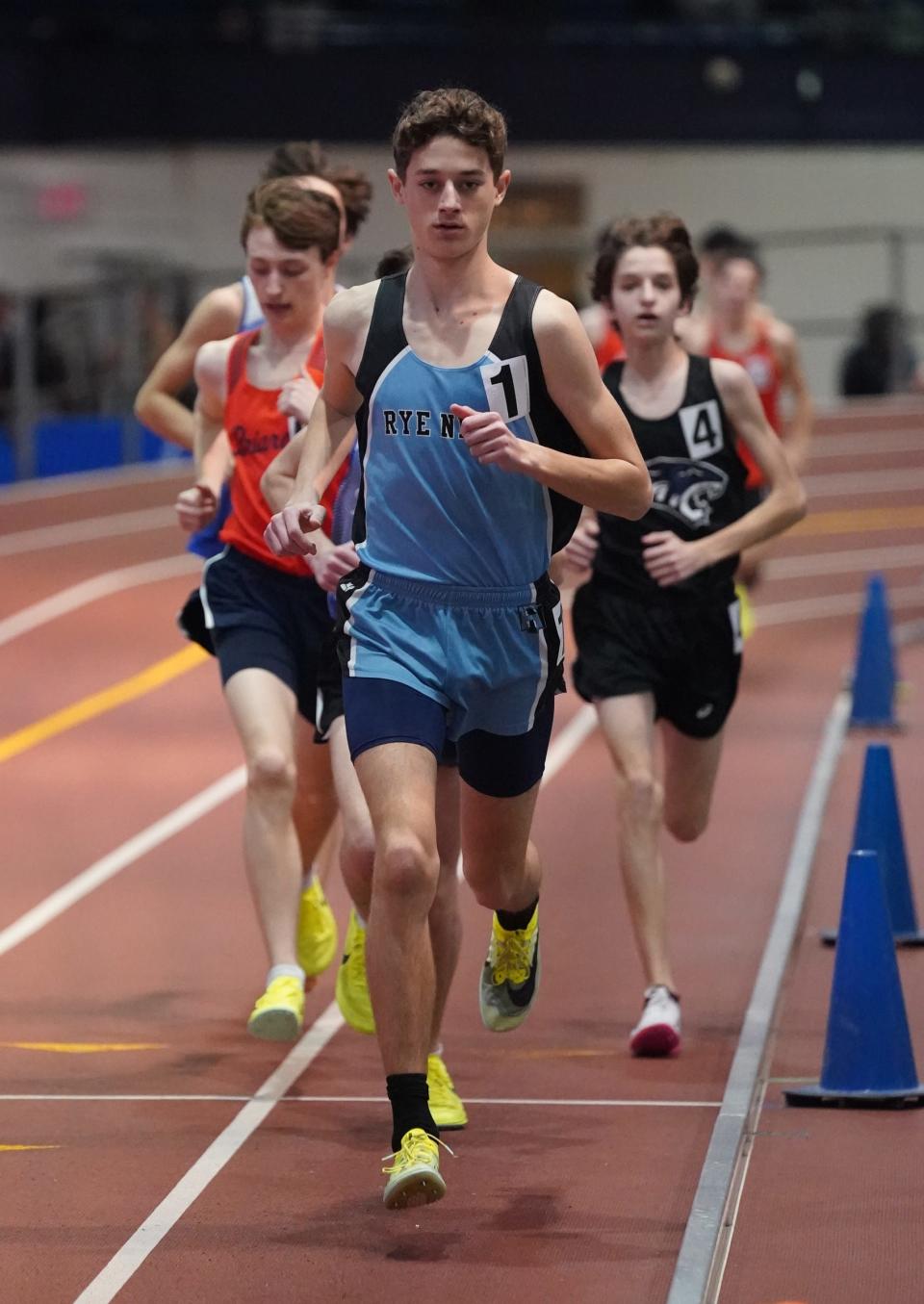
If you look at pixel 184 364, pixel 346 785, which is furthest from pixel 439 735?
pixel 184 364

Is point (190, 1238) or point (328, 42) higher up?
point (328, 42)

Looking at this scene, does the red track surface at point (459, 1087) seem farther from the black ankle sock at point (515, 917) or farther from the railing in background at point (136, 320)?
the railing in background at point (136, 320)

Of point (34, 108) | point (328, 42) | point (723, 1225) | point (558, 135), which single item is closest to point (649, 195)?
point (558, 135)

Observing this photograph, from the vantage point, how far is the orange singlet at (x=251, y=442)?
6305 millimetres

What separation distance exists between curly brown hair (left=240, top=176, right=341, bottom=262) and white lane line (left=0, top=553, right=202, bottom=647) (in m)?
8.31

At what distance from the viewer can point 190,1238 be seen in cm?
469

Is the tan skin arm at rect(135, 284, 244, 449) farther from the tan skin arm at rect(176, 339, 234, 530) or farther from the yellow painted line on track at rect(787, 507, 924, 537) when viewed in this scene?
the yellow painted line on track at rect(787, 507, 924, 537)

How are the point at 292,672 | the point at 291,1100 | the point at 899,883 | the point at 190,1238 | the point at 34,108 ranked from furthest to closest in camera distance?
the point at 34,108, the point at 899,883, the point at 292,672, the point at 291,1100, the point at 190,1238

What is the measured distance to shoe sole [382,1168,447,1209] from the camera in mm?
4418

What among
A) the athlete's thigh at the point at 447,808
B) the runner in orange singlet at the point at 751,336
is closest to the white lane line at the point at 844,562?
the runner in orange singlet at the point at 751,336

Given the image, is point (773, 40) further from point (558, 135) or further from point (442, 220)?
point (442, 220)

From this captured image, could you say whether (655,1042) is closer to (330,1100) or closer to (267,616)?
(330,1100)

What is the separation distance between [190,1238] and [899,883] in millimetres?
3454

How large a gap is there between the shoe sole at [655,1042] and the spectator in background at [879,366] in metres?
18.1
